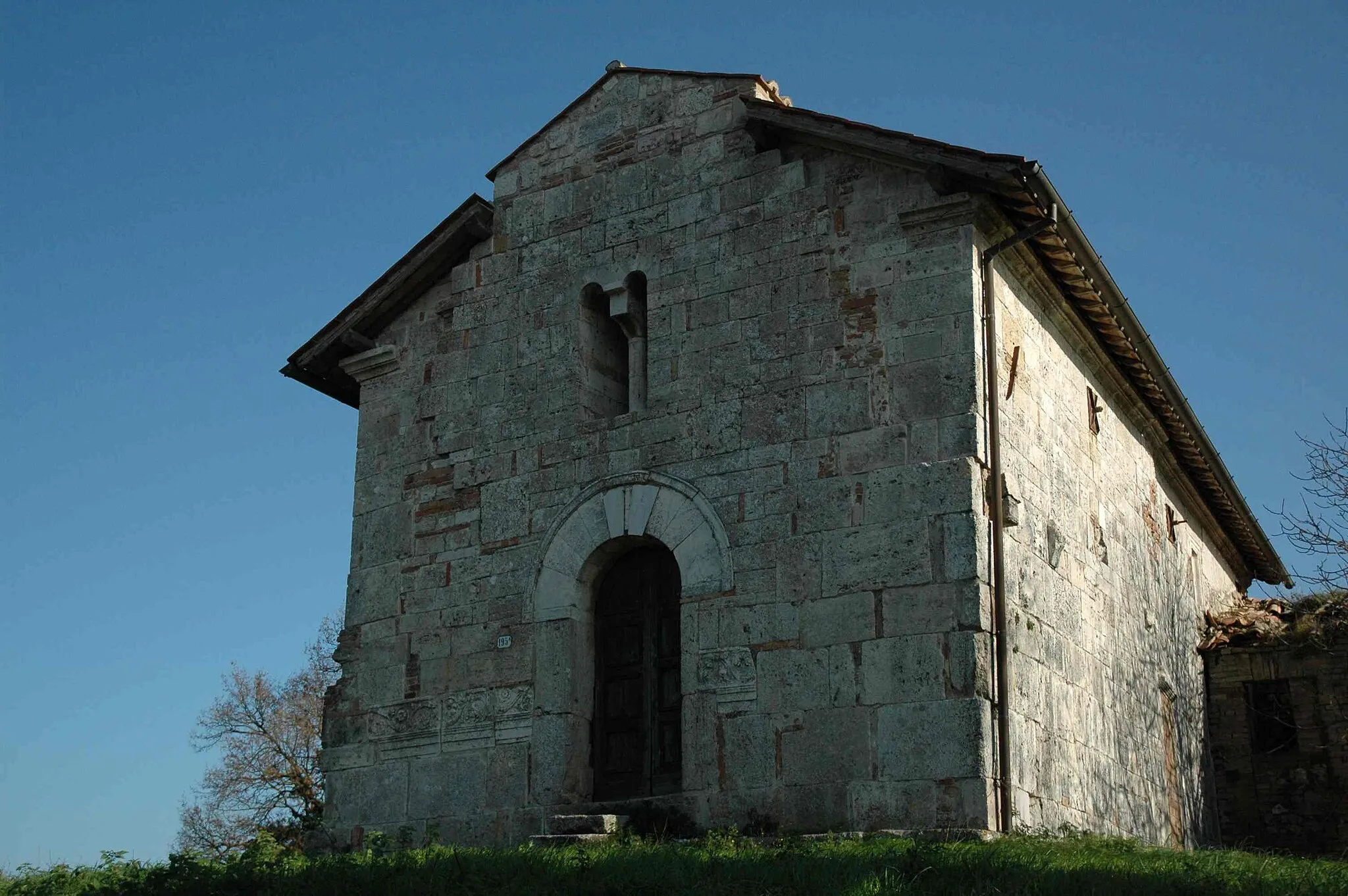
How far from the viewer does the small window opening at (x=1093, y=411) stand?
13.6 m

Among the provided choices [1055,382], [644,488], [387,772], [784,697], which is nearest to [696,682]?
[784,697]

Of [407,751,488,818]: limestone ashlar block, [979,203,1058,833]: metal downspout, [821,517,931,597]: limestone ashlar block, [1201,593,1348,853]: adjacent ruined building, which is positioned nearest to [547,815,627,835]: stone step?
[407,751,488,818]: limestone ashlar block

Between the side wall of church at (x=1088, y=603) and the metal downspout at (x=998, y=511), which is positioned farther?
the side wall of church at (x=1088, y=603)

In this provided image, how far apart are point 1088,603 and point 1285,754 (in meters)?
5.07

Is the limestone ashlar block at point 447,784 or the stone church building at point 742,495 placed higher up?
the stone church building at point 742,495

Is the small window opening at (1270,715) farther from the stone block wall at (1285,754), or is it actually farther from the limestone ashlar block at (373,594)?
the limestone ashlar block at (373,594)

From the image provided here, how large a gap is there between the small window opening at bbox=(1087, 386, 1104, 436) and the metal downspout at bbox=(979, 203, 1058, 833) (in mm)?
2611

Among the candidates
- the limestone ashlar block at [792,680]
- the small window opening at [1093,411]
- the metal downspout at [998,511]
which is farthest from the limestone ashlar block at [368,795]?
the small window opening at [1093,411]

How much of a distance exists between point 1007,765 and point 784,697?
5.50 feet

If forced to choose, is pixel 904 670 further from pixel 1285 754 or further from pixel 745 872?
pixel 1285 754

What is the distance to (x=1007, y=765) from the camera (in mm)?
10148

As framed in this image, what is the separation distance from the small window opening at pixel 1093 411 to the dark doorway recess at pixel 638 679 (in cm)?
435

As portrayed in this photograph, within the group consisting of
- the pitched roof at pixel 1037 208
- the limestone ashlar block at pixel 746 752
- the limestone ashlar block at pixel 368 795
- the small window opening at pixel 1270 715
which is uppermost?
the pitched roof at pixel 1037 208

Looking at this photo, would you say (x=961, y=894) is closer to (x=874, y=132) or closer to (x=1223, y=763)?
(x=874, y=132)
